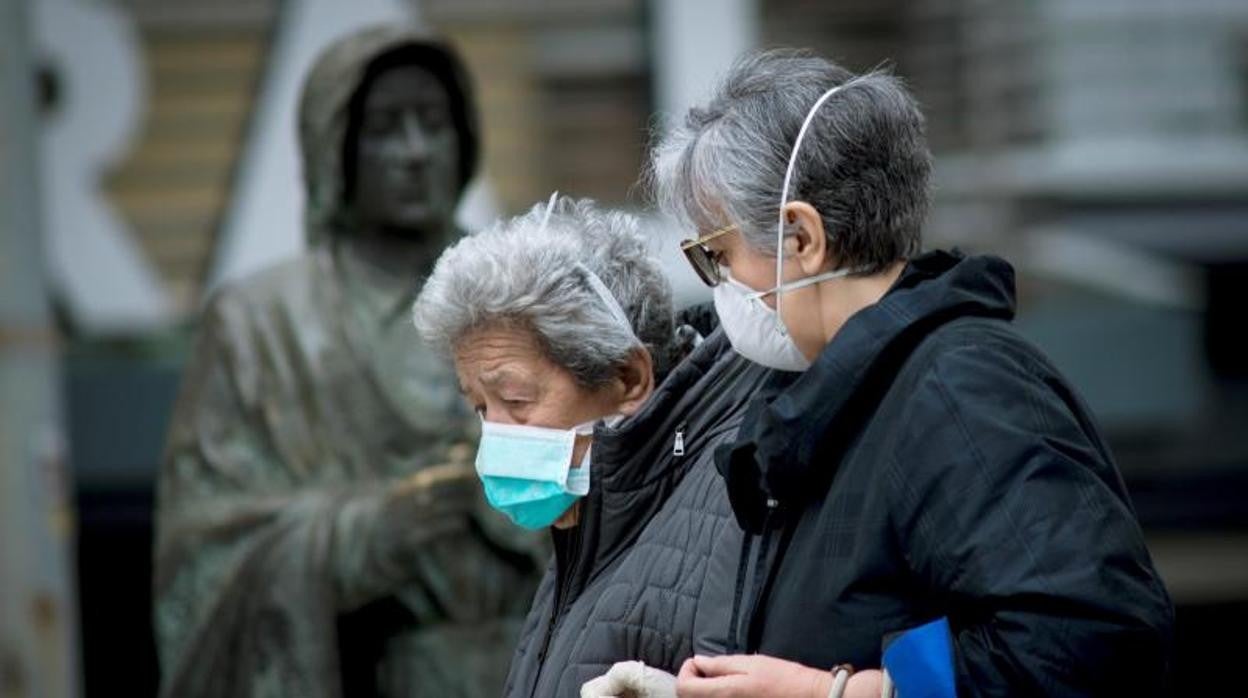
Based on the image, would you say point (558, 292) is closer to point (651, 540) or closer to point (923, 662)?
point (651, 540)

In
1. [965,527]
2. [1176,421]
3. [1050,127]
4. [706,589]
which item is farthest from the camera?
[1050,127]

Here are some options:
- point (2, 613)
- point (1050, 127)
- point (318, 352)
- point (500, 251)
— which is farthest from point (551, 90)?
point (500, 251)

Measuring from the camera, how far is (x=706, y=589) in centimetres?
273

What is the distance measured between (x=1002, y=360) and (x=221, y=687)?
2.59 metres

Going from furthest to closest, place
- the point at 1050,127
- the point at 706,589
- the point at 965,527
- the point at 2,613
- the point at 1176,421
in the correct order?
1. the point at 1050,127
2. the point at 1176,421
3. the point at 2,613
4. the point at 706,589
5. the point at 965,527

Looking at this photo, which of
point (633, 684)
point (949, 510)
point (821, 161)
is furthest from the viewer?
point (633, 684)

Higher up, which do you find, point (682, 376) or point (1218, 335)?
point (682, 376)

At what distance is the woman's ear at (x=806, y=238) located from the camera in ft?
8.49

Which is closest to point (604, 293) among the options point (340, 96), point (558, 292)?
point (558, 292)

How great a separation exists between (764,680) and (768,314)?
376mm

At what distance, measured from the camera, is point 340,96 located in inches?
191

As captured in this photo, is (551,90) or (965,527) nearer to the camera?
(965,527)

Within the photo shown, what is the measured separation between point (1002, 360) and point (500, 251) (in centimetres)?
71

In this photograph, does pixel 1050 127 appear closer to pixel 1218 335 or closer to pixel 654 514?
pixel 1218 335
